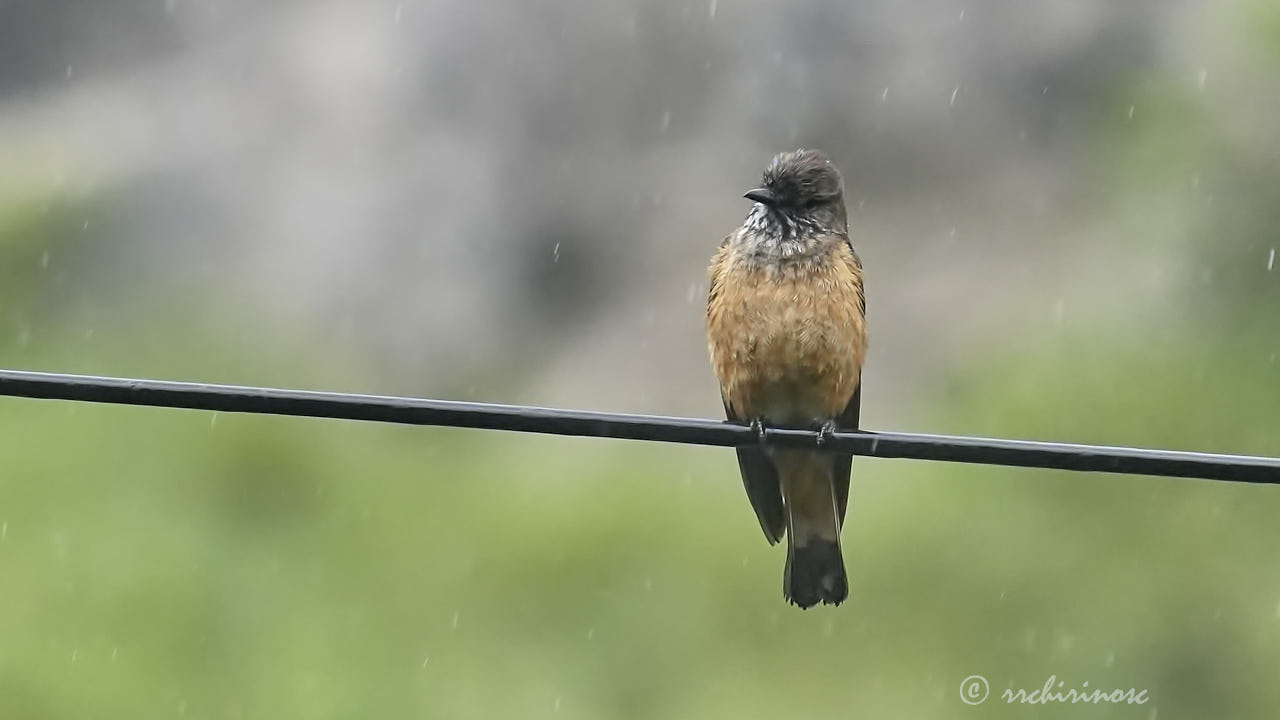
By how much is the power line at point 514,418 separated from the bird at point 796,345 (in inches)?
84.2

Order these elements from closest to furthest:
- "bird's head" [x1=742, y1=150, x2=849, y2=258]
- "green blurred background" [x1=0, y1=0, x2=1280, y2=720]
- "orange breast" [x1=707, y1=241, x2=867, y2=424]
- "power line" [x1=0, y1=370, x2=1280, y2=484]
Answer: "power line" [x1=0, y1=370, x2=1280, y2=484], "orange breast" [x1=707, y1=241, x2=867, y2=424], "bird's head" [x1=742, y1=150, x2=849, y2=258], "green blurred background" [x1=0, y1=0, x2=1280, y2=720]

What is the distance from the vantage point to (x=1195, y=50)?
48.2 ft

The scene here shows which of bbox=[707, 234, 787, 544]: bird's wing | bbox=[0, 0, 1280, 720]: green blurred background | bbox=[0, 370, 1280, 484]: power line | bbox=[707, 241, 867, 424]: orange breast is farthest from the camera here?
bbox=[0, 0, 1280, 720]: green blurred background

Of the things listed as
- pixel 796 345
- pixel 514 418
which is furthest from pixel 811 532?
pixel 514 418

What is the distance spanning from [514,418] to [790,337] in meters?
2.33

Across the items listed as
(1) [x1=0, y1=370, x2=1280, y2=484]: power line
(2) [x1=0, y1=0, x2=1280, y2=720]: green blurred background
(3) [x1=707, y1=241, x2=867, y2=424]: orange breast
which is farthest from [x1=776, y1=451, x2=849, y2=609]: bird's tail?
(2) [x1=0, y1=0, x2=1280, y2=720]: green blurred background

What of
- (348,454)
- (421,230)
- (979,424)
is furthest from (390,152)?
(979,424)

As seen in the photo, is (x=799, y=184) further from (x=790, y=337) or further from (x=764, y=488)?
(x=764, y=488)

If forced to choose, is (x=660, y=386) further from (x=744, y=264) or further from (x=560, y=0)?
(x=744, y=264)

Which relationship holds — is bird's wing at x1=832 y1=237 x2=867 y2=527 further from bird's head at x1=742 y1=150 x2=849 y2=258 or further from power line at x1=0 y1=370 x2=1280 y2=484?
power line at x1=0 y1=370 x2=1280 y2=484

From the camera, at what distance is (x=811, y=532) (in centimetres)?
572

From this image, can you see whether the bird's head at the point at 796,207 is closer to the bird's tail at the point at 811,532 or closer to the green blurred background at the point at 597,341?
the bird's tail at the point at 811,532

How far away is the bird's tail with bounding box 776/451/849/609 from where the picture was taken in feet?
18.6

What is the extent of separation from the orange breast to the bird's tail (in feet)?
0.97
